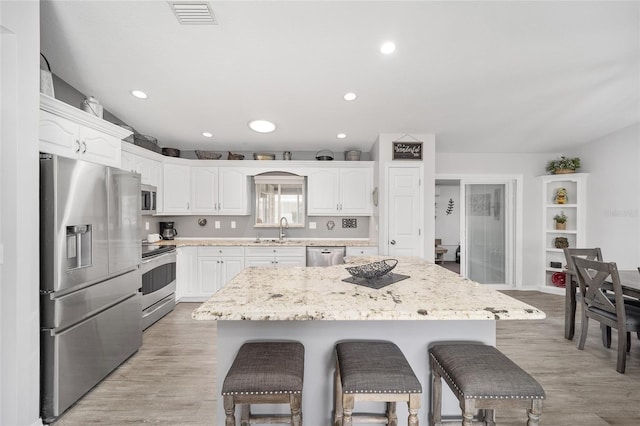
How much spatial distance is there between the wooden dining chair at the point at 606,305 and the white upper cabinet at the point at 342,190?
2704mm

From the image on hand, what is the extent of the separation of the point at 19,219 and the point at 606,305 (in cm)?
461

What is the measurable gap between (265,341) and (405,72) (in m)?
2.79

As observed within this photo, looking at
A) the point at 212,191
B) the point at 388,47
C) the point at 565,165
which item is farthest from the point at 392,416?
the point at 565,165

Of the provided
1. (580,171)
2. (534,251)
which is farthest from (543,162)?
(534,251)

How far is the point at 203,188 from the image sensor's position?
4668mm

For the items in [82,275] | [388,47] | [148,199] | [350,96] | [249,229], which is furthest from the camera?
[249,229]

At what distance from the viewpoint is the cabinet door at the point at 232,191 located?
4.69 meters

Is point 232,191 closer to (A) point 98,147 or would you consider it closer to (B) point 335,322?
(A) point 98,147

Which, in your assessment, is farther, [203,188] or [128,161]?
[203,188]

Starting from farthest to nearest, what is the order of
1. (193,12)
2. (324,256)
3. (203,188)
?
1. (203,188)
2. (324,256)
3. (193,12)

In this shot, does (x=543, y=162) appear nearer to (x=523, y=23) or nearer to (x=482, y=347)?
(x=523, y=23)

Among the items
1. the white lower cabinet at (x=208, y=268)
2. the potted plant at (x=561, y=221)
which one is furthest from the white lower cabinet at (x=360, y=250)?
the potted plant at (x=561, y=221)

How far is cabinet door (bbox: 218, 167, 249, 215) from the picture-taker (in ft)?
15.4

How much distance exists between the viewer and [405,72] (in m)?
2.89
